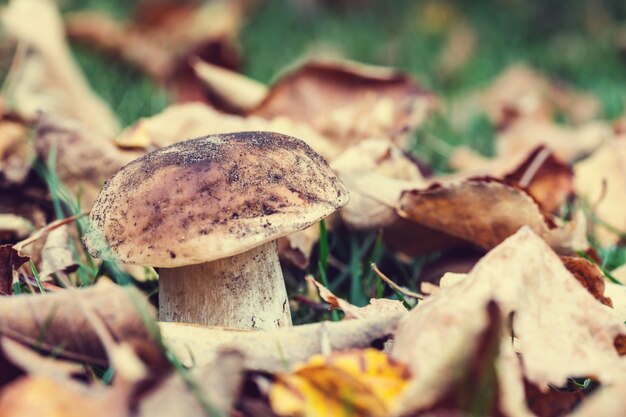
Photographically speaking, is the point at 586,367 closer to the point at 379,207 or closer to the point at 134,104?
the point at 379,207

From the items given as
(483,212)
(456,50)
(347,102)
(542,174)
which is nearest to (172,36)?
(456,50)

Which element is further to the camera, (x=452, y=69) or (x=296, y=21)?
(x=296, y=21)

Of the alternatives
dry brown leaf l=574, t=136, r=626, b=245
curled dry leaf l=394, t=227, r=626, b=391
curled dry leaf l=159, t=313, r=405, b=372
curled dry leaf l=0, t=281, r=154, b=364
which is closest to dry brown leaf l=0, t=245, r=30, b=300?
curled dry leaf l=0, t=281, r=154, b=364

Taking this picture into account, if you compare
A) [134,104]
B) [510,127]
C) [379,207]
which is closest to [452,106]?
[510,127]

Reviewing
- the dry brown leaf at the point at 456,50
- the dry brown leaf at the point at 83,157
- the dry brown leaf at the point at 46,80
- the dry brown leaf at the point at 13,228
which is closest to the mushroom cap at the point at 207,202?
the dry brown leaf at the point at 13,228

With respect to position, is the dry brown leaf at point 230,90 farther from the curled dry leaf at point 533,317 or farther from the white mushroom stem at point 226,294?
the curled dry leaf at point 533,317

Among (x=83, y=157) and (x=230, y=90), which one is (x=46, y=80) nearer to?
(x=230, y=90)

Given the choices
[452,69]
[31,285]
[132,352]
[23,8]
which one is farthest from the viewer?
[452,69]
